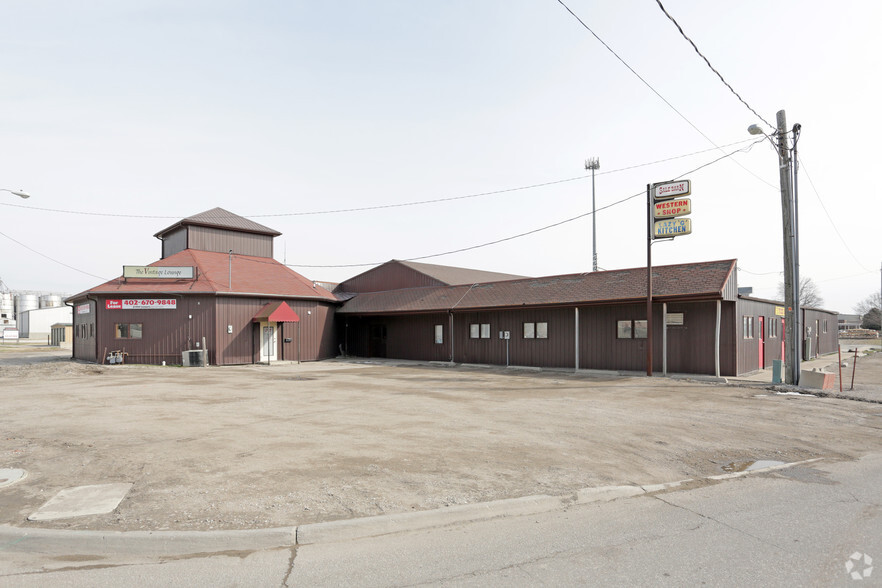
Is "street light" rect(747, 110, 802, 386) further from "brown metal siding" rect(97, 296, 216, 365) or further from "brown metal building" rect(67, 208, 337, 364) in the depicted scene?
"brown metal siding" rect(97, 296, 216, 365)

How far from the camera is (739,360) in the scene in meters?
19.8

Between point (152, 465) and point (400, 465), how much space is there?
11.0ft

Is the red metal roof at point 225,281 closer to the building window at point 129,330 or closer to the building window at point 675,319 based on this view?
the building window at point 129,330

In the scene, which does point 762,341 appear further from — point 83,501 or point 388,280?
point 83,501

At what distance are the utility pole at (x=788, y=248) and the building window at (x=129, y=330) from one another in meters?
29.4

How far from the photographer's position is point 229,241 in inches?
1378

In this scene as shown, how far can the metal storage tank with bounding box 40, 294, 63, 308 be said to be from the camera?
108 m

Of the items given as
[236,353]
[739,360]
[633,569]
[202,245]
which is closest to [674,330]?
[739,360]

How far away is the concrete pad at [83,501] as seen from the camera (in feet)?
16.9

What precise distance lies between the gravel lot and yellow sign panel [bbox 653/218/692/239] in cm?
634

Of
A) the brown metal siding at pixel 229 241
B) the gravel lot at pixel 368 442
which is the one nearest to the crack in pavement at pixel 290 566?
the gravel lot at pixel 368 442

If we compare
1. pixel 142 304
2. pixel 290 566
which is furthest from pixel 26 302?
pixel 290 566

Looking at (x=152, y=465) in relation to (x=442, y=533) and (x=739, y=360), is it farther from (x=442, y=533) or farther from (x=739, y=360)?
(x=739, y=360)

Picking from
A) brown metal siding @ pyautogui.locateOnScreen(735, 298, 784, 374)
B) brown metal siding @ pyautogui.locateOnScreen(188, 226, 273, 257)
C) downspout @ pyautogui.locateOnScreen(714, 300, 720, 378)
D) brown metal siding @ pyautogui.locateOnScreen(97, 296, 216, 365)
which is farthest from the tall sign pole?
brown metal siding @ pyautogui.locateOnScreen(188, 226, 273, 257)
